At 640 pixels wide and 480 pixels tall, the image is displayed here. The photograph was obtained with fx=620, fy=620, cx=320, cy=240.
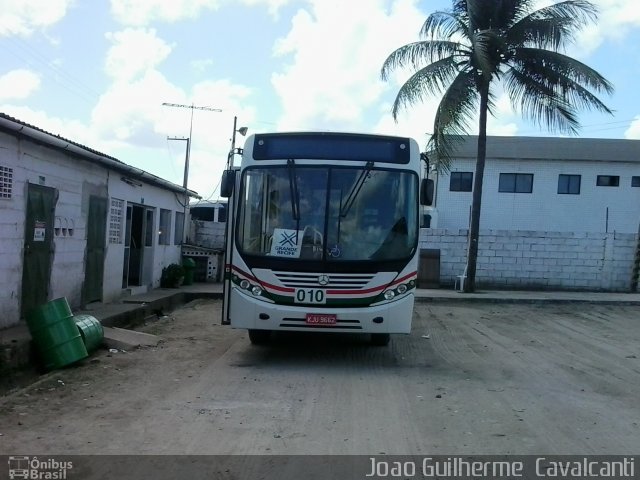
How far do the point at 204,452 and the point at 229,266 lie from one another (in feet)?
12.7

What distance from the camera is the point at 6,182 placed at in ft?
30.1

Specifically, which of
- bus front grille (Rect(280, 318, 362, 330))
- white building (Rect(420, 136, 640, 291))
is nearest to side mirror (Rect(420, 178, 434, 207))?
bus front grille (Rect(280, 318, 362, 330))

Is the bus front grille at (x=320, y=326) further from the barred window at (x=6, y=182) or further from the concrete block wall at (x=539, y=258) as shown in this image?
the concrete block wall at (x=539, y=258)

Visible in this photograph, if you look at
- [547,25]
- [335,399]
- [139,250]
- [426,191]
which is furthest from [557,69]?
[335,399]

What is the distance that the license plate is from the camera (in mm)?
8359

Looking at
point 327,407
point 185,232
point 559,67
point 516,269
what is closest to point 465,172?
point 516,269

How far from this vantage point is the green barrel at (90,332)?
8.60m

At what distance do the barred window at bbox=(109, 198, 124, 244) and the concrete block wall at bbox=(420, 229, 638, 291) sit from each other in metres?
10.6

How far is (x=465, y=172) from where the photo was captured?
107 feet

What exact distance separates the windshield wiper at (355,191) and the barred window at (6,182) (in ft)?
16.3

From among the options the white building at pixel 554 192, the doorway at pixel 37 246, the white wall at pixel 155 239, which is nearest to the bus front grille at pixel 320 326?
the doorway at pixel 37 246

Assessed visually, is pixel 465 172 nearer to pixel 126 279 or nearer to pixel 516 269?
pixel 516 269

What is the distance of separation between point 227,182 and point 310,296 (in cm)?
197

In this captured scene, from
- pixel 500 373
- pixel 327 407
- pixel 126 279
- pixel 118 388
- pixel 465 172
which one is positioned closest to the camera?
pixel 327 407
